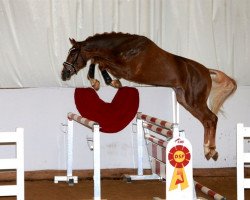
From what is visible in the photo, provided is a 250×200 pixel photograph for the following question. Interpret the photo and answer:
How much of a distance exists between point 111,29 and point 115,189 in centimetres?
167

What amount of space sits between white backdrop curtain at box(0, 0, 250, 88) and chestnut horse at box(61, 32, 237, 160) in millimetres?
474

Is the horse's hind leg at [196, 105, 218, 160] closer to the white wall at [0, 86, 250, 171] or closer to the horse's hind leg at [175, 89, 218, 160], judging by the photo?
the horse's hind leg at [175, 89, 218, 160]

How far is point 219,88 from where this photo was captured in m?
5.83

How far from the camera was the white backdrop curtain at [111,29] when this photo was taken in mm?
5773

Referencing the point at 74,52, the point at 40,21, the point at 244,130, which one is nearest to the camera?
the point at 244,130

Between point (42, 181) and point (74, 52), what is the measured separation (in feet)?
5.07

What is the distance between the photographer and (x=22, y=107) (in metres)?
6.05

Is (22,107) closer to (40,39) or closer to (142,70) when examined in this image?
(40,39)

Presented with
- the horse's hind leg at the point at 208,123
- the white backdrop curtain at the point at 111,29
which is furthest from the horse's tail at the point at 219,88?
the white backdrop curtain at the point at 111,29

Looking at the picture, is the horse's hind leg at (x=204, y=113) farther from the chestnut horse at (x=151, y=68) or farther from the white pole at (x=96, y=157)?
the white pole at (x=96, y=157)

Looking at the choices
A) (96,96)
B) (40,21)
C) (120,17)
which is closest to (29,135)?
(96,96)

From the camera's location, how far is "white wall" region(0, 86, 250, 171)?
6047 mm

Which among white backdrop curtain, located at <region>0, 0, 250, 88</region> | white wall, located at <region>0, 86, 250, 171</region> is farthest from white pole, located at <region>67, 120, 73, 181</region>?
white backdrop curtain, located at <region>0, 0, 250, 88</region>

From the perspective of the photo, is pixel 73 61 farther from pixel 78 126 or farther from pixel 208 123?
pixel 208 123
